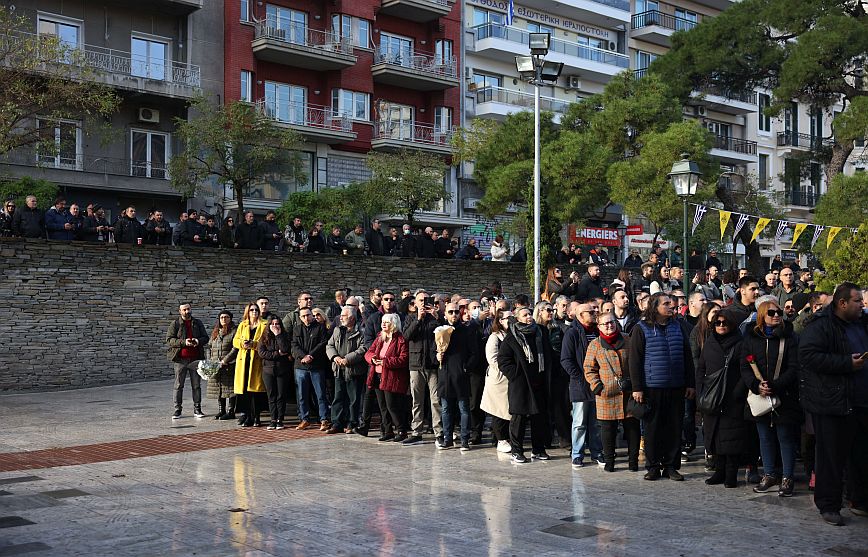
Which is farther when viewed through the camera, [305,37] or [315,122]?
[315,122]

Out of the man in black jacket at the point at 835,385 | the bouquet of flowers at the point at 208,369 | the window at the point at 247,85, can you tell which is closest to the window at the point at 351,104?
the window at the point at 247,85

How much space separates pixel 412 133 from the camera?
39219 millimetres

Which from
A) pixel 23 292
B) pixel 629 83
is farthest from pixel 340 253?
pixel 629 83

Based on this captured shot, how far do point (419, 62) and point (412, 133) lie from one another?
2924 mm

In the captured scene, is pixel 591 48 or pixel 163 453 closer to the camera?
pixel 163 453

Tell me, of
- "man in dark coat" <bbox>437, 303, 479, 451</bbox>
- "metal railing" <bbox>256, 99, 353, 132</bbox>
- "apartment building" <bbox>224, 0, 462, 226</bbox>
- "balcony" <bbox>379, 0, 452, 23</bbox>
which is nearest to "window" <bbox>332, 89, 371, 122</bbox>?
"apartment building" <bbox>224, 0, 462, 226</bbox>

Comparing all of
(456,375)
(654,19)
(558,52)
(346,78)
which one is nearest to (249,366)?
(456,375)

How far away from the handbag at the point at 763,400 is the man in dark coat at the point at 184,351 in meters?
9.17

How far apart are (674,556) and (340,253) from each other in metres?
19.2

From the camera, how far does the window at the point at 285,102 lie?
35.3 meters

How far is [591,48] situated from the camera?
4581 centimetres

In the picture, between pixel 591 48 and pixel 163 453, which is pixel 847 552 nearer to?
pixel 163 453

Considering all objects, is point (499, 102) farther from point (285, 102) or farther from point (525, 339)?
point (525, 339)

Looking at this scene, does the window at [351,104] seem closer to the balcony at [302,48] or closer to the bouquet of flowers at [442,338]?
the balcony at [302,48]
